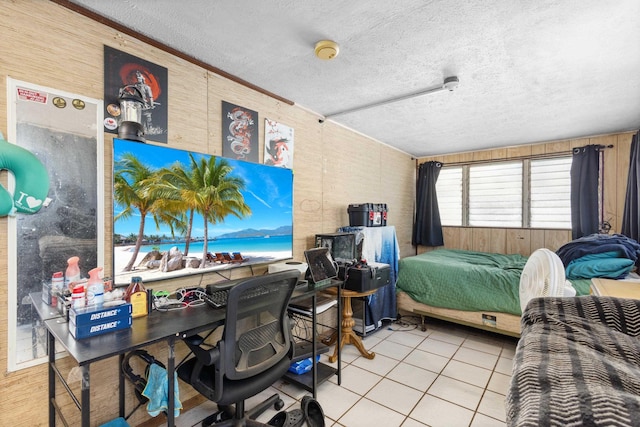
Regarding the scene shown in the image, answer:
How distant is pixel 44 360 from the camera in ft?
4.78

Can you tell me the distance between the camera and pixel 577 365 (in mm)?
721

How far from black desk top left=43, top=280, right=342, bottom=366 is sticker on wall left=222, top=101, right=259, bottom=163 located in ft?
3.92

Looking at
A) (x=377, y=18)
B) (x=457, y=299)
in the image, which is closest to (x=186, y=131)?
(x=377, y=18)

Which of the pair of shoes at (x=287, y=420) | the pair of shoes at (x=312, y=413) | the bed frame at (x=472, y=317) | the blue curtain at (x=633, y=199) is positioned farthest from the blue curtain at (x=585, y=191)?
the pair of shoes at (x=287, y=420)

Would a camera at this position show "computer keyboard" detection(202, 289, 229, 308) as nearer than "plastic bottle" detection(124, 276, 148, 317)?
No

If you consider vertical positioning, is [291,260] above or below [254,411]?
above

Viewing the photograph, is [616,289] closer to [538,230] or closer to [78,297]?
[538,230]

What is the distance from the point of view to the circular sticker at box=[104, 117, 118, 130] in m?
1.63

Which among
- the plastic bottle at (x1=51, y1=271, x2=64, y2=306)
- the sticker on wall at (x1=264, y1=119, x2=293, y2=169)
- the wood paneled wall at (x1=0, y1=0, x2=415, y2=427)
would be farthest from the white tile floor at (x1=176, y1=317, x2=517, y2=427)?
the sticker on wall at (x1=264, y1=119, x2=293, y2=169)

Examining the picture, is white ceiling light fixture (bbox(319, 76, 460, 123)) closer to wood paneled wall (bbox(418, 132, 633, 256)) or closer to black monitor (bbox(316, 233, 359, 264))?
black monitor (bbox(316, 233, 359, 264))

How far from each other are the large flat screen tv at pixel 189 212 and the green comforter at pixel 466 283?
184 cm

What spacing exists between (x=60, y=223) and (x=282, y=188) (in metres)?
1.48

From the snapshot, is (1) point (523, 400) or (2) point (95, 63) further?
(2) point (95, 63)

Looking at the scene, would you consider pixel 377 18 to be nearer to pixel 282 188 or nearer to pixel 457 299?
pixel 282 188
